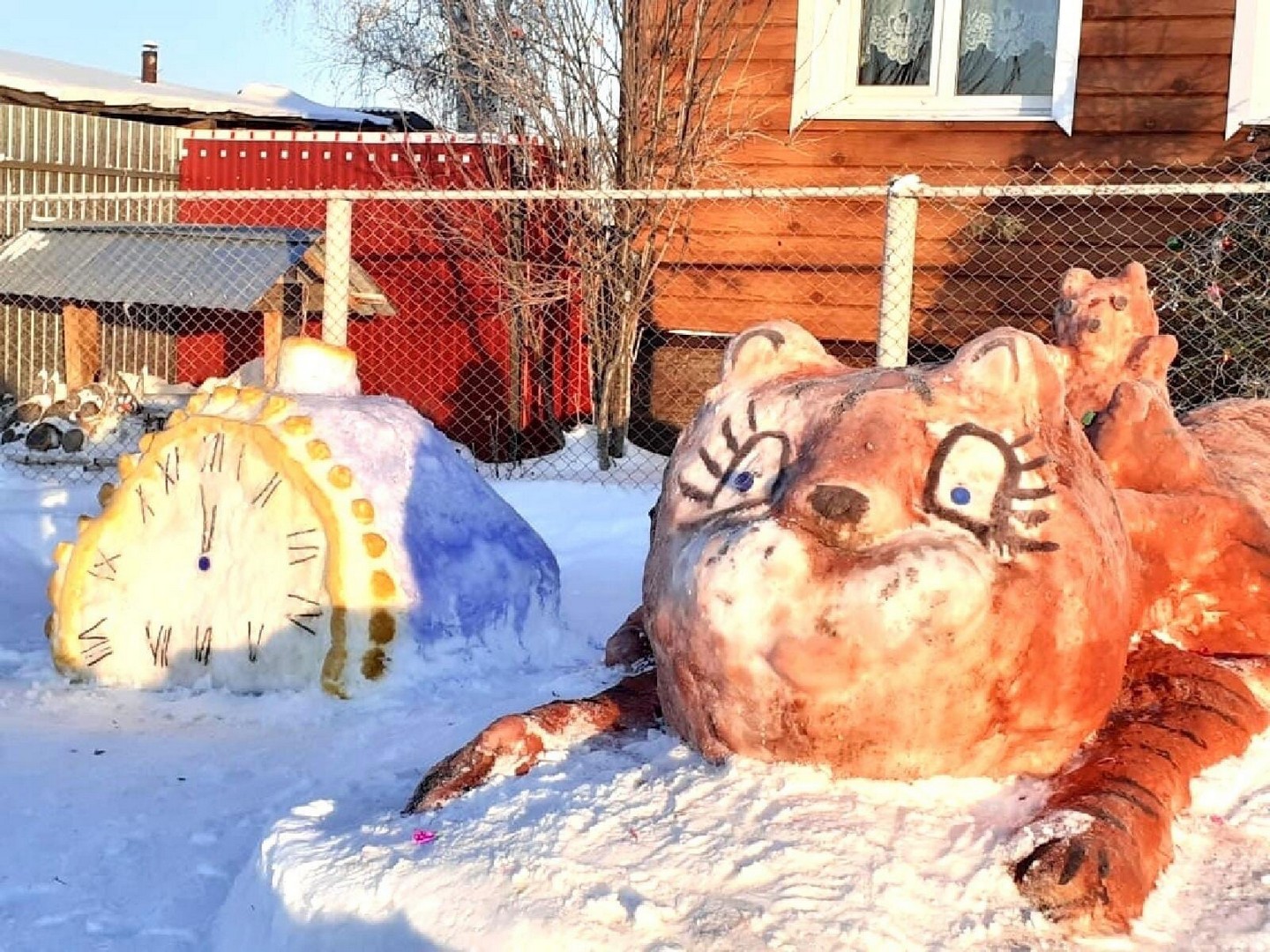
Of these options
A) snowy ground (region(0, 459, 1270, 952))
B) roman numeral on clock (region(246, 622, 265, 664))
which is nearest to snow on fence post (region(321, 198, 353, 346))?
roman numeral on clock (region(246, 622, 265, 664))

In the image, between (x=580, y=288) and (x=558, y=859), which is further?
(x=580, y=288)

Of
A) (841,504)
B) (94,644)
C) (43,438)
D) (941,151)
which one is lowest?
(94,644)

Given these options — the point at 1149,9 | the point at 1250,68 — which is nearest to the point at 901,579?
the point at 1250,68

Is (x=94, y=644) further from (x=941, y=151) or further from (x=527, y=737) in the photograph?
(x=941, y=151)

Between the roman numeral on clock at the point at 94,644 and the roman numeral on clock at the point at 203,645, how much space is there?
1.05 ft

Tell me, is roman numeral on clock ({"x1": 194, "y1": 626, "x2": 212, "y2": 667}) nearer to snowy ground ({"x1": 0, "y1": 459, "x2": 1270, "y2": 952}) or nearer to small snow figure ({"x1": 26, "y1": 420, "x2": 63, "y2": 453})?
snowy ground ({"x1": 0, "y1": 459, "x2": 1270, "y2": 952})

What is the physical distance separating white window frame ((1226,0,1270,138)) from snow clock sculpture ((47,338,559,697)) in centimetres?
513

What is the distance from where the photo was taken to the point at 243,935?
99.9 inches

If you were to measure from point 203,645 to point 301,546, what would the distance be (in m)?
0.46

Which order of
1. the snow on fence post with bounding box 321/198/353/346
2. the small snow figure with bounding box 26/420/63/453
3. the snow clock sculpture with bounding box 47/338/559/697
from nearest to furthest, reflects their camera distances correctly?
1. the snow clock sculpture with bounding box 47/338/559/697
2. the snow on fence post with bounding box 321/198/353/346
3. the small snow figure with bounding box 26/420/63/453

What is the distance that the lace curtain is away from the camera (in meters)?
8.34

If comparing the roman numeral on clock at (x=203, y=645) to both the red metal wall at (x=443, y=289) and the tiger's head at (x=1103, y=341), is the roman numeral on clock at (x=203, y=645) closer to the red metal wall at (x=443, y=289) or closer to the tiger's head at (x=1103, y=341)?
the tiger's head at (x=1103, y=341)

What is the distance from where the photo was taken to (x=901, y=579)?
230 centimetres

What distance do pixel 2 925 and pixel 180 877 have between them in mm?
357
